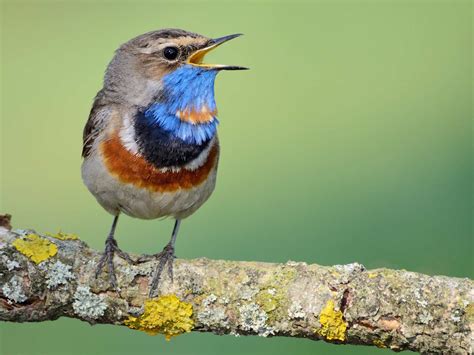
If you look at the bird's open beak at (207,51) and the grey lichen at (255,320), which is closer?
the grey lichen at (255,320)

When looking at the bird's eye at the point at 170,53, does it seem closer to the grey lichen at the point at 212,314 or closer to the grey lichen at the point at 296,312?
the grey lichen at the point at 212,314

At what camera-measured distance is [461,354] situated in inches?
159

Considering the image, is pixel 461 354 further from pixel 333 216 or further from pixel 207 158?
pixel 333 216

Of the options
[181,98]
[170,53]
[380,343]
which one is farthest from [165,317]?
[170,53]

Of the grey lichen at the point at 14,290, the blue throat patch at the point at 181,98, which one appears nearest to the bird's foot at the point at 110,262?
the grey lichen at the point at 14,290

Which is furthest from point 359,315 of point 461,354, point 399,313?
point 461,354

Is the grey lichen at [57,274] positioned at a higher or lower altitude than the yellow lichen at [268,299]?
lower

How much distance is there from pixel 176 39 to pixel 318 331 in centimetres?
204

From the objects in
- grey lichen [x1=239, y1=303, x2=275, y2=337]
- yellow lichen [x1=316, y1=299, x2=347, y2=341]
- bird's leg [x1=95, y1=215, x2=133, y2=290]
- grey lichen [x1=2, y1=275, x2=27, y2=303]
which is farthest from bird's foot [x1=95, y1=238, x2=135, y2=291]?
yellow lichen [x1=316, y1=299, x2=347, y2=341]

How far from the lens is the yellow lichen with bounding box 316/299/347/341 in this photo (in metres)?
4.08

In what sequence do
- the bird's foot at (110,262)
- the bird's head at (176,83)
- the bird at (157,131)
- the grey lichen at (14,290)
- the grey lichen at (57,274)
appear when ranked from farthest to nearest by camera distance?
the bird's head at (176,83) < the bird at (157,131) < the bird's foot at (110,262) < the grey lichen at (57,274) < the grey lichen at (14,290)

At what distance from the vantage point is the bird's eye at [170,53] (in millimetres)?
5086

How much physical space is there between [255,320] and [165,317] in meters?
0.47

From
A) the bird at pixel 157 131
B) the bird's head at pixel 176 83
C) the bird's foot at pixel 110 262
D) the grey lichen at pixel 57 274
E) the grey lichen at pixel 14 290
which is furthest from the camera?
the bird's head at pixel 176 83
